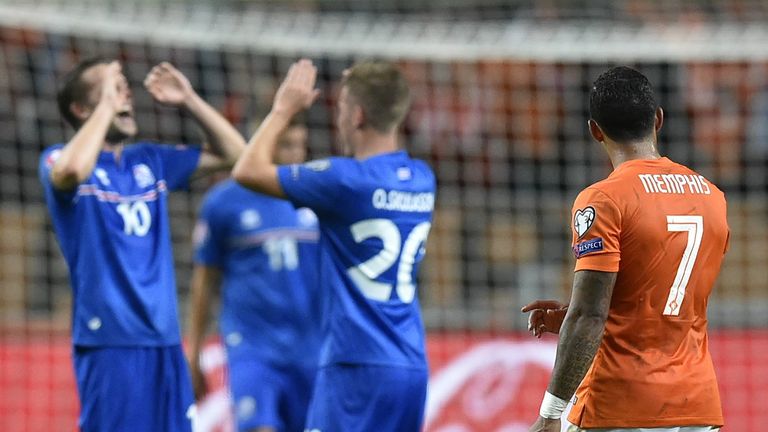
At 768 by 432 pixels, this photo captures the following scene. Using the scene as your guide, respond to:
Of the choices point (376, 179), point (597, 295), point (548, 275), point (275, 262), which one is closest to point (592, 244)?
point (597, 295)

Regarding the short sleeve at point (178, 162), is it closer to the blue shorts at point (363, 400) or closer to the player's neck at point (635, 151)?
the blue shorts at point (363, 400)

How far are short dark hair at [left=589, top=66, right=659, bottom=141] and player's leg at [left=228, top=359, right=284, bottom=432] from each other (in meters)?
3.39

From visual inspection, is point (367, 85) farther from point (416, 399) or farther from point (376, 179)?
point (416, 399)

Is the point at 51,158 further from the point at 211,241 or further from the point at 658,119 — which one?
the point at 658,119

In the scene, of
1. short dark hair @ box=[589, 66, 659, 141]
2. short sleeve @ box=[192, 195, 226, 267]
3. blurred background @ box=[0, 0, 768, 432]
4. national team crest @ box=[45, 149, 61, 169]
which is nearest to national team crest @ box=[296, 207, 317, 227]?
short sleeve @ box=[192, 195, 226, 267]

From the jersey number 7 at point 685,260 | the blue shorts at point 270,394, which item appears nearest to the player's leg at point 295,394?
the blue shorts at point 270,394

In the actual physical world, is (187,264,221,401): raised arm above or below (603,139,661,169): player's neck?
below

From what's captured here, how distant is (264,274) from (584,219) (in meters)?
3.44

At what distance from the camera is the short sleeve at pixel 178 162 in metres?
6.06

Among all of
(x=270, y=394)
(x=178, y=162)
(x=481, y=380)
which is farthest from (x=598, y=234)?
(x=481, y=380)

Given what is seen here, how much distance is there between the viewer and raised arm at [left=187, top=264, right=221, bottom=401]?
7031 mm

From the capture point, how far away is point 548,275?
10.7m

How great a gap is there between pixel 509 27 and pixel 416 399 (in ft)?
17.7

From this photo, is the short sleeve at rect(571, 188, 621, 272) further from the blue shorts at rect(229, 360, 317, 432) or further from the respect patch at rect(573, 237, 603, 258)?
the blue shorts at rect(229, 360, 317, 432)
